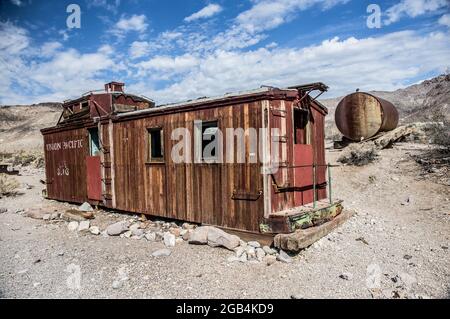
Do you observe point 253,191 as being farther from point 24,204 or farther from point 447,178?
point 24,204

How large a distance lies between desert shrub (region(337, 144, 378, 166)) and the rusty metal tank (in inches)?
33.1

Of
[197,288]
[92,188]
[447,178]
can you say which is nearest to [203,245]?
[197,288]

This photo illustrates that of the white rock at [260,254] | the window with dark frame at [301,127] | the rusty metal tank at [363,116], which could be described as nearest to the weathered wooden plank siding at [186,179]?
the white rock at [260,254]

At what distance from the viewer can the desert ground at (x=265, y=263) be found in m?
5.68

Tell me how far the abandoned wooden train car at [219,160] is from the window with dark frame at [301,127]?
27 mm

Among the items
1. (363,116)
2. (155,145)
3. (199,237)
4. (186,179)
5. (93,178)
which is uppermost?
(363,116)

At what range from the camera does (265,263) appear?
265 inches

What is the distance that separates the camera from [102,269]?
6.70m

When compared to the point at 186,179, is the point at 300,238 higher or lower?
lower

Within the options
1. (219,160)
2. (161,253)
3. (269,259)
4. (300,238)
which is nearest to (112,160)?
(219,160)

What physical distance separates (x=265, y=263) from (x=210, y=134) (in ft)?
11.3

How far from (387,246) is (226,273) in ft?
12.2

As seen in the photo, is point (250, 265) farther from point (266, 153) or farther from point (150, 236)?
point (150, 236)
